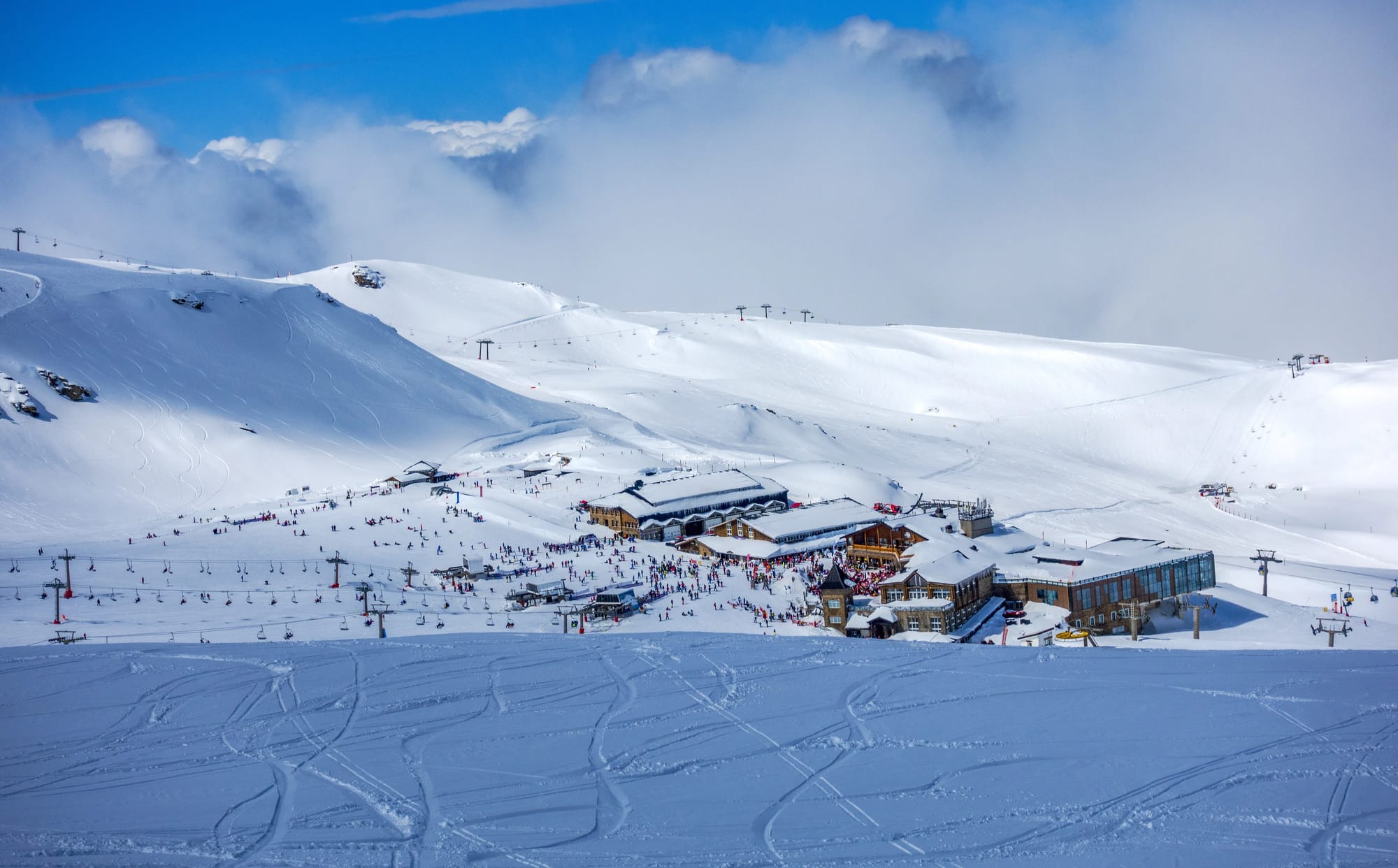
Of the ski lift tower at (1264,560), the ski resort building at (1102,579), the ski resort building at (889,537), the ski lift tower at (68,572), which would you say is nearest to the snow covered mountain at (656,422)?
the ski lift tower at (1264,560)

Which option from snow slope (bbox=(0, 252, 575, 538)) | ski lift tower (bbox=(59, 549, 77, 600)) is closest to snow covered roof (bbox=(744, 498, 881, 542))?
snow slope (bbox=(0, 252, 575, 538))

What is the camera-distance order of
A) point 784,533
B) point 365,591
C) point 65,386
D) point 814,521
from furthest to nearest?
point 65,386 → point 814,521 → point 784,533 → point 365,591

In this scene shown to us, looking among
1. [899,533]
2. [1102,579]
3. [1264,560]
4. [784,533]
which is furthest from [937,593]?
[1264,560]

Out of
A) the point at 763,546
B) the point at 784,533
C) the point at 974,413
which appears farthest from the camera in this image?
the point at 974,413

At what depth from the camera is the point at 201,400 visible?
190 ft

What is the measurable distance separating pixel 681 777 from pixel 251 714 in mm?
6605

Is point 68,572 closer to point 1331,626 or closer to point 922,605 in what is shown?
point 922,605

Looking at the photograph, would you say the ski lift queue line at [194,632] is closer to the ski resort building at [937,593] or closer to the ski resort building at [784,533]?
the ski resort building at [937,593]

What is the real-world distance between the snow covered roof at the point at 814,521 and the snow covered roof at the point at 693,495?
8.55 feet

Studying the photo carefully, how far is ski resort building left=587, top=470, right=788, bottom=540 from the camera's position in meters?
43.8

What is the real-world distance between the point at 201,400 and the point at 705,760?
53102mm

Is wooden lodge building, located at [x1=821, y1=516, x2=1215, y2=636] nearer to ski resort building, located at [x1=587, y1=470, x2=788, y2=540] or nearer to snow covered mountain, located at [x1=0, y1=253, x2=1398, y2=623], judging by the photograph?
snow covered mountain, located at [x1=0, y1=253, x2=1398, y2=623]

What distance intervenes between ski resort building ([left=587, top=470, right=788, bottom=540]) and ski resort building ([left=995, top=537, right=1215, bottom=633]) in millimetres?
15005

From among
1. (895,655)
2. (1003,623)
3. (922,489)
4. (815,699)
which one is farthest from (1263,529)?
(815,699)
